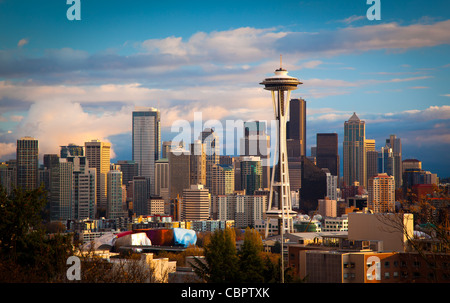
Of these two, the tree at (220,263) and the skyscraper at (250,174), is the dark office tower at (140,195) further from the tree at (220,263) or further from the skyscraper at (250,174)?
the tree at (220,263)

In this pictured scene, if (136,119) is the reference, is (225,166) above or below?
below

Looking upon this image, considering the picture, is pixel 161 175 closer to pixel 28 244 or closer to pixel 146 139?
pixel 146 139

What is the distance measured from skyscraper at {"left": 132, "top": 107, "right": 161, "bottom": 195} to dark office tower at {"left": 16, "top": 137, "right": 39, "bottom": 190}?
157ft

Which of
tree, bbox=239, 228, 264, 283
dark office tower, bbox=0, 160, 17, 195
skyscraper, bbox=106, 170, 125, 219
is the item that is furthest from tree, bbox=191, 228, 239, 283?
skyscraper, bbox=106, 170, 125, 219

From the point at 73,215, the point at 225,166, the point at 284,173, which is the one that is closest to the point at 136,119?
the point at 225,166

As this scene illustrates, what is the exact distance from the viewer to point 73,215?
408ft

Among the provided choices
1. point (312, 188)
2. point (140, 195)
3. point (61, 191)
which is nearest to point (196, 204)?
point (61, 191)

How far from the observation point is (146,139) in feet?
591

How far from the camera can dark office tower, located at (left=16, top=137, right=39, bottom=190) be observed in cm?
12206

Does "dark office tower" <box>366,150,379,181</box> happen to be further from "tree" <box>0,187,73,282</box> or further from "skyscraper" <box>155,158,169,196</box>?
"tree" <box>0,187,73,282</box>

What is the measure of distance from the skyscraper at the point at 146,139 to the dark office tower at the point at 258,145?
92.1 feet
